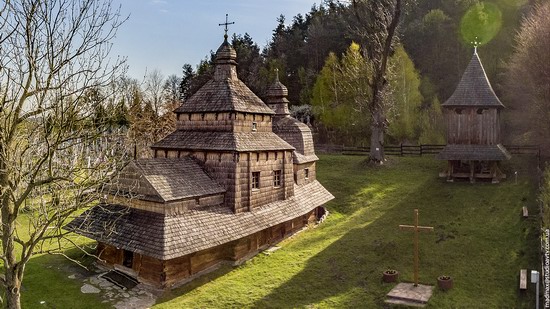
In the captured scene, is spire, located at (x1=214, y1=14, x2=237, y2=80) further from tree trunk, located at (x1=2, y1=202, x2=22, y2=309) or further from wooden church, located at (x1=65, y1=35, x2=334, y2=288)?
tree trunk, located at (x1=2, y1=202, x2=22, y2=309)

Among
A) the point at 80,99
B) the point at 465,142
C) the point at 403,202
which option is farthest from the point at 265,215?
the point at 465,142

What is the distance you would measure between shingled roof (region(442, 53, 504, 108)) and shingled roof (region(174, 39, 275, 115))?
12131 millimetres

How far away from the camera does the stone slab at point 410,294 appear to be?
44.5 ft

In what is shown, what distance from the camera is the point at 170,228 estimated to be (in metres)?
15.2

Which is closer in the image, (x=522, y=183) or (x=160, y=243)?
(x=160, y=243)

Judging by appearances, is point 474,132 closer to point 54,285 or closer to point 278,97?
point 278,97

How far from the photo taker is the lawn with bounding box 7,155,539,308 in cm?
1426

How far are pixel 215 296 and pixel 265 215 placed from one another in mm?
5242

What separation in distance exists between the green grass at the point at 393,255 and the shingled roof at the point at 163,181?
3.32m

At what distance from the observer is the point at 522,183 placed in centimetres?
2398

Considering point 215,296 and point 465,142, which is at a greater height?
point 465,142

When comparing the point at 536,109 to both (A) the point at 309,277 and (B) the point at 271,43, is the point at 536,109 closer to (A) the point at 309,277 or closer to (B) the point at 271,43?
(A) the point at 309,277

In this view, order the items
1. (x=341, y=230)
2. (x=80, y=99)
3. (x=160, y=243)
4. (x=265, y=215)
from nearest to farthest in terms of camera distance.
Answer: (x=80, y=99), (x=160, y=243), (x=265, y=215), (x=341, y=230)

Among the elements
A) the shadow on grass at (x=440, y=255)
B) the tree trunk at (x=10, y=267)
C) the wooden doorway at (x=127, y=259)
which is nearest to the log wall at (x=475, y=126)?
the shadow on grass at (x=440, y=255)
